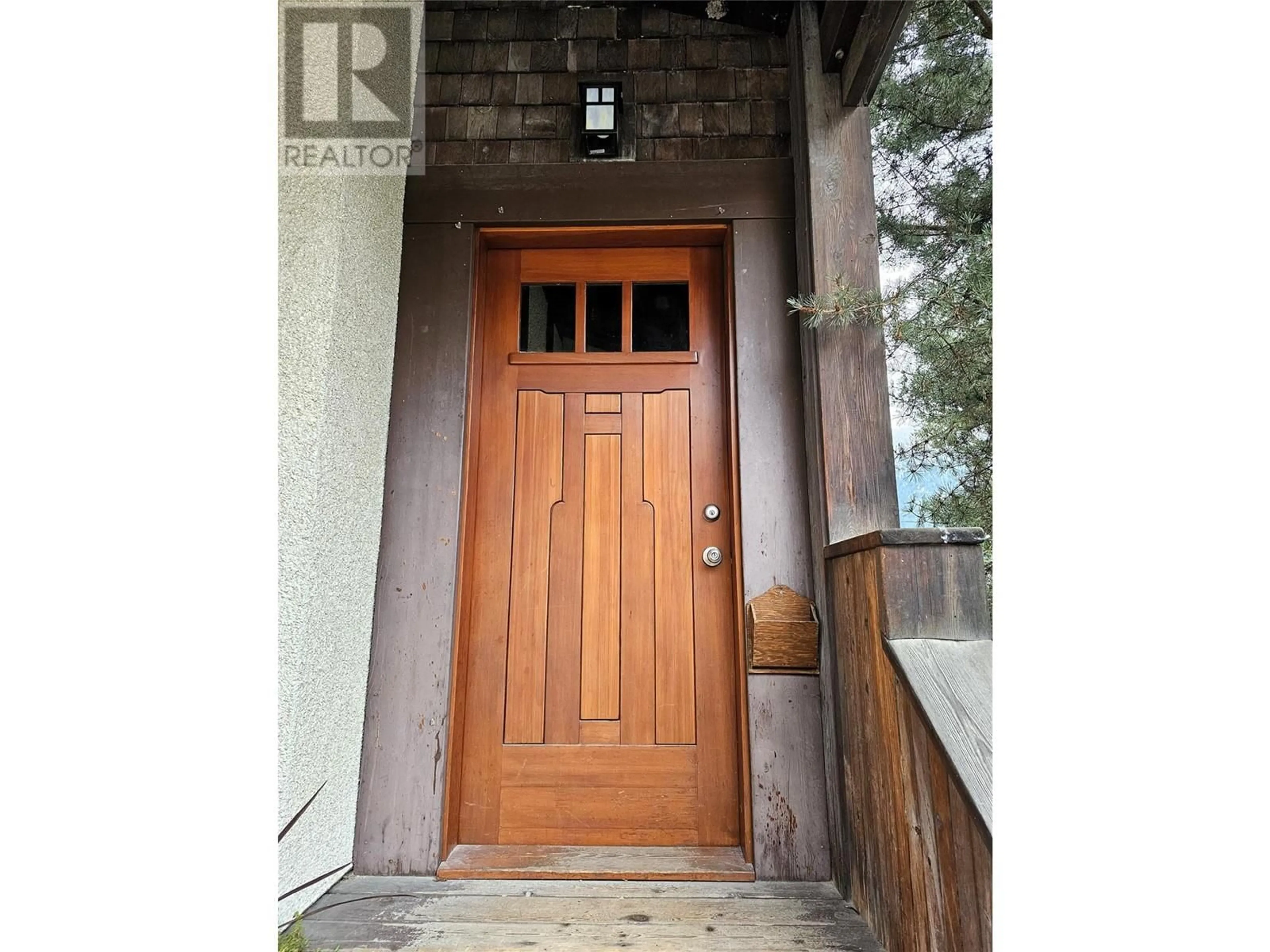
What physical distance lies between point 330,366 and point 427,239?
2.37 feet

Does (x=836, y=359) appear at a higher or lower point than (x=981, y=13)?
lower

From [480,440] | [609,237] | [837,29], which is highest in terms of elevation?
[837,29]

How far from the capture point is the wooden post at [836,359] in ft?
6.07

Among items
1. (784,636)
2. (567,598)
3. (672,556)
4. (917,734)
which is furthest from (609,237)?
(917,734)

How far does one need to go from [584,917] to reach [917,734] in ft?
2.78

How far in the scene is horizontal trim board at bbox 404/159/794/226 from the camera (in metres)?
2.22

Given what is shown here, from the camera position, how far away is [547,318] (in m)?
2.32

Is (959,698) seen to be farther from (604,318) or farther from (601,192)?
(601,192)

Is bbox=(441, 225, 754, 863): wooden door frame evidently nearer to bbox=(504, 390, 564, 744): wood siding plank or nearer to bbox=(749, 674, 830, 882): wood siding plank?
bbox=(749, 674, 830, 882): wood siding plank

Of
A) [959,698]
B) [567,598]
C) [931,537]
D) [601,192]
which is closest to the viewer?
[959,698]

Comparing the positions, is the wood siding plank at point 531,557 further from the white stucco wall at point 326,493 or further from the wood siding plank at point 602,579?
the white stucco wall at point 326,493
